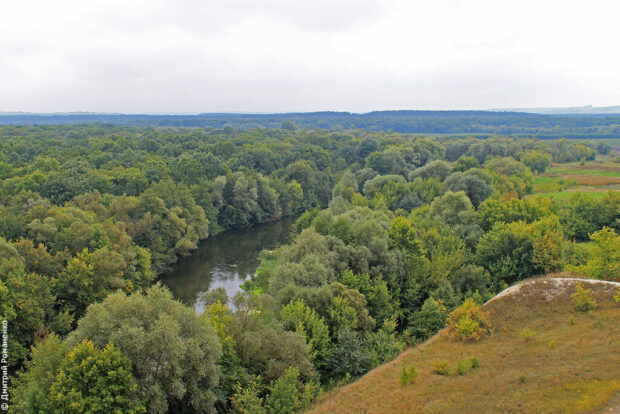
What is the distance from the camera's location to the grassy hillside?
2061 centimetres

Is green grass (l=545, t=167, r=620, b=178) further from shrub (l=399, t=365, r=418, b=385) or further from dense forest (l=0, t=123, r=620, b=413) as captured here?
shrub (l=399, t=365, r=418, b=385)

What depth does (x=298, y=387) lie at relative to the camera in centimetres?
2567

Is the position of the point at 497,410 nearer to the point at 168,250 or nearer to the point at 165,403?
the point at 165,403

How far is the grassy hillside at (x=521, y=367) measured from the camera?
2061 centimetres

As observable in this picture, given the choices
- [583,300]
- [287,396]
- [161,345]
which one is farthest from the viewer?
[583,300]

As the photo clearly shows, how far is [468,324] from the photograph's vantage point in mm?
29531

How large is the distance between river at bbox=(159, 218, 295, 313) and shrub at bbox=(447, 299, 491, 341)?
26.2 metres

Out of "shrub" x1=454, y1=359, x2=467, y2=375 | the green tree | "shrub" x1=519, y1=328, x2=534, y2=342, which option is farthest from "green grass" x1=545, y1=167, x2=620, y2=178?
the green tree

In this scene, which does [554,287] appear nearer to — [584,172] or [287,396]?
[287,396]

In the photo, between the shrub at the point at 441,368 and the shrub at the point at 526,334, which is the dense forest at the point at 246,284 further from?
the shrub at the point at 441,368

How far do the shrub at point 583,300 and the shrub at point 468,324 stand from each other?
603 cm

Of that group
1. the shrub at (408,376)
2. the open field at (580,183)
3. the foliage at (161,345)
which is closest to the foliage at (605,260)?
the shrub at (408,376)

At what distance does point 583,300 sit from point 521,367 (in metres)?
9.17

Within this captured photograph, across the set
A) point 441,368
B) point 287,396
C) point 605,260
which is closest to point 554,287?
point 605,260
